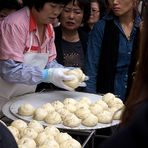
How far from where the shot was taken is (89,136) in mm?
1756

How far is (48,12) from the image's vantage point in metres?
2.14

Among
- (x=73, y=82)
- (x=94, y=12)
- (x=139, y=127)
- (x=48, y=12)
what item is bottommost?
(x=73, y=82)

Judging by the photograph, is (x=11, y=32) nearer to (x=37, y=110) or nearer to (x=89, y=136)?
(x=37, y=110)

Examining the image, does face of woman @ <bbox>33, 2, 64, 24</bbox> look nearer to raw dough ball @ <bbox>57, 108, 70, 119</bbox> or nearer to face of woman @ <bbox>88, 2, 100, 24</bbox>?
raw dough ball @ <bbox>57, 108, 70, 119</bbox>

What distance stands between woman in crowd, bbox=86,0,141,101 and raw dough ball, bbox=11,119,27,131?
0.83 m

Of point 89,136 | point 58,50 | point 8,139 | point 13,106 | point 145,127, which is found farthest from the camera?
point 58,50

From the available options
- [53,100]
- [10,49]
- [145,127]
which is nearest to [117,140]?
[145,127]

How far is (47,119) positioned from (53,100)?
33 cm

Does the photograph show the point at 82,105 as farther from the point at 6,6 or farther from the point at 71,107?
the point at 6,6

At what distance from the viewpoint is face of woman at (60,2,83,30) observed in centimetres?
280

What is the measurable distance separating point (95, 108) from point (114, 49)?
541mm

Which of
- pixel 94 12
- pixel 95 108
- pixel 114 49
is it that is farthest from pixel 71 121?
pixel 94 12

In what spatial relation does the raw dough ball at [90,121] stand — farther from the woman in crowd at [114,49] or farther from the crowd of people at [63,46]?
the woman in crowd at [114,49]

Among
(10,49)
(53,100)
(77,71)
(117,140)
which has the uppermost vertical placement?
(117,140)
